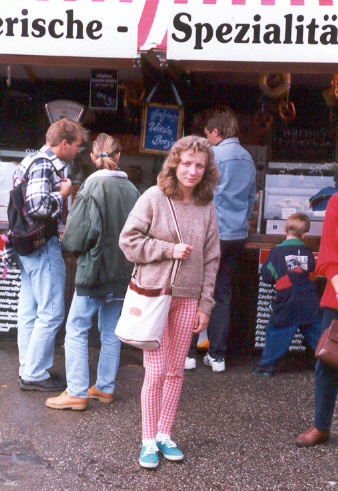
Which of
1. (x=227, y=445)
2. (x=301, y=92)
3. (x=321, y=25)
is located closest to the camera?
(x=227, y=445)

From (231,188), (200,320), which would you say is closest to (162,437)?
(200,320)

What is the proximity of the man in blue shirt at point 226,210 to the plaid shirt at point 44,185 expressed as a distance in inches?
55.5

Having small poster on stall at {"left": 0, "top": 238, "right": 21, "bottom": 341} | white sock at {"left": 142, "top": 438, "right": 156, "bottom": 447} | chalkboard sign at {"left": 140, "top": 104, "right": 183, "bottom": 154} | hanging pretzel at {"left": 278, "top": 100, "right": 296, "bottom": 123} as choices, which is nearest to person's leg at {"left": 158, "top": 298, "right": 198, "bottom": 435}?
white sock at {"left": 142, "top": 438, "right": 156, "bottom": 447}

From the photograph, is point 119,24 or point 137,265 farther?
point 119,24

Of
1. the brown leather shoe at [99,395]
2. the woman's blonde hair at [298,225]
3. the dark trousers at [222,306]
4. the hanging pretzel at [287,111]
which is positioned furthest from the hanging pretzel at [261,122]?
the brown leather shoe at [99,395]

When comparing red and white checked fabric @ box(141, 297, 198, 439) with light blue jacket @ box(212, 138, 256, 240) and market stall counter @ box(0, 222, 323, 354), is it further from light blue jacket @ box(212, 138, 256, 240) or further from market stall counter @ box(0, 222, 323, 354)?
market stall counter @ box(0, 222, 323, 354)

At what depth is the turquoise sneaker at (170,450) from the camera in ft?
11.2

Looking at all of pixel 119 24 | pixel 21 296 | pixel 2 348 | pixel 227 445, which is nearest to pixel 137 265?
pixel 227 445

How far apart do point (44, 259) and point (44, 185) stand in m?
0.57

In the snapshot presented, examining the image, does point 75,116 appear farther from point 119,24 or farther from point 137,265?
point 137,265

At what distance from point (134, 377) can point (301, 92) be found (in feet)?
11.4

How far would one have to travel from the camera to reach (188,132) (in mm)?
6438

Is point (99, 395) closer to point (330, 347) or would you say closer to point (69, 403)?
point (69, 403)

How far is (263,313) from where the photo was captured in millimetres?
5562
